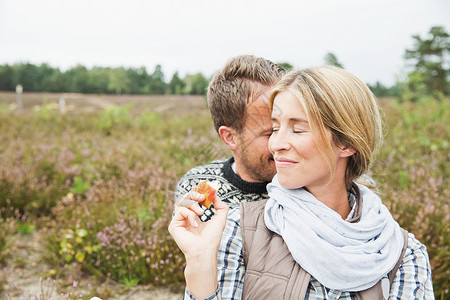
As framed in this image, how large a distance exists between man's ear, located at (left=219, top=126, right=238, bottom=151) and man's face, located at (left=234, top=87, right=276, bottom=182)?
0.12 ft

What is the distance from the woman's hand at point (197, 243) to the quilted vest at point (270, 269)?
0.66 feet

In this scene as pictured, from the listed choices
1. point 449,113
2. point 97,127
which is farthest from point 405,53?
point 97,127

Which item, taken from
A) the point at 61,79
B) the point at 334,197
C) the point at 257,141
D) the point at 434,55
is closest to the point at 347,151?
the point at 334,197

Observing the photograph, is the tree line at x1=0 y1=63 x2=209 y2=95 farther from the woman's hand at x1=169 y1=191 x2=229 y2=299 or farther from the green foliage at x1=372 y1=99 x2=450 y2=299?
the woman's hand at x1=169 y1=191 x2=229 y2=299

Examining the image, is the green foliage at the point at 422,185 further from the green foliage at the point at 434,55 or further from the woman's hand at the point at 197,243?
the green foliage at the point at 434,55

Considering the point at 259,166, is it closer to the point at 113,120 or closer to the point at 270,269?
the point at 270,269

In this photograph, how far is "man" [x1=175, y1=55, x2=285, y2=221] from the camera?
74.0 inches

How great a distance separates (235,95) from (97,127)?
825 cm

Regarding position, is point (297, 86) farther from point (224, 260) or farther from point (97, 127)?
point (97, 127)

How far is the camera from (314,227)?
1359 millimetres

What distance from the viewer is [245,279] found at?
1.31 metres

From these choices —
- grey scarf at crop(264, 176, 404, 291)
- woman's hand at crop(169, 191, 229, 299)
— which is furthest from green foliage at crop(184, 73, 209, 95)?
woman's hand at crop(169, 191, 229, 299)

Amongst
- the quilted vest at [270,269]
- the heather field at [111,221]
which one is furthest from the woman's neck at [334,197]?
the heather field at [111,221]

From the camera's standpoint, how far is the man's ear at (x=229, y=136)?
2.00m
